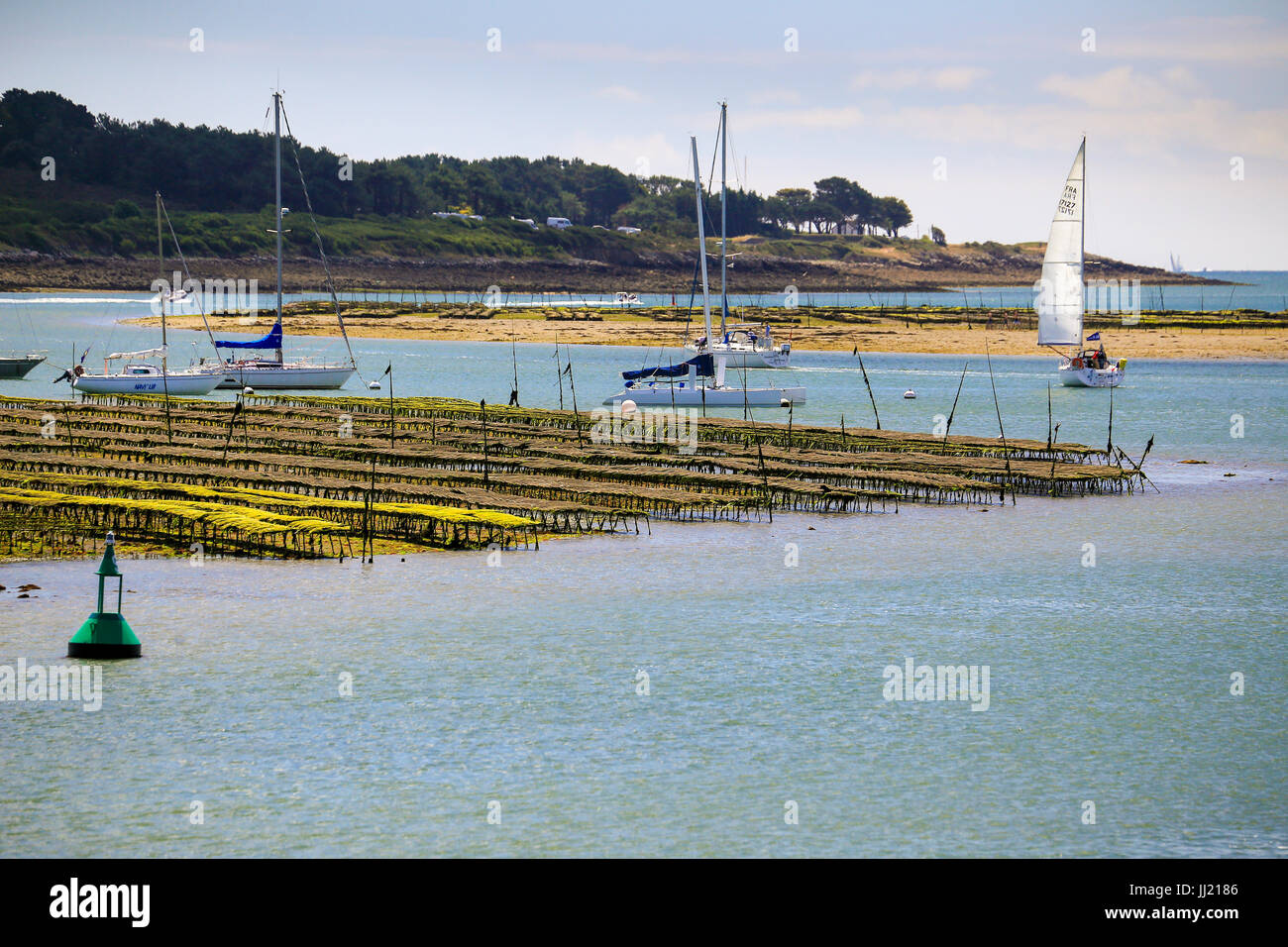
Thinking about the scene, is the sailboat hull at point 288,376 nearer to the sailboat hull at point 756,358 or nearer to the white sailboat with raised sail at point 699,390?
the white sailboat with raised sail at point 699,390

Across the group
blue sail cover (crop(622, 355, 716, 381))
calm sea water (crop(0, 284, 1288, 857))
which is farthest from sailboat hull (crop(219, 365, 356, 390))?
calm sea water (crop(0, 284, 1288, 857))

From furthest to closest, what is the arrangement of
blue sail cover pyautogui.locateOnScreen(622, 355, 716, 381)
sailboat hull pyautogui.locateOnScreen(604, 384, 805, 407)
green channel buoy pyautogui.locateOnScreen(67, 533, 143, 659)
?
blue sail cover pyautogui.locateOnScreen(622, 355, 716, 381) → sailboat hull pyautogui.locateOnScreen(604, 384, 805, 407) → green channel buoy pyautogui.locateOnScreen(67, 533, 143, 659)

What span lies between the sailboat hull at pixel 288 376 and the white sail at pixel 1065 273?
163 feet

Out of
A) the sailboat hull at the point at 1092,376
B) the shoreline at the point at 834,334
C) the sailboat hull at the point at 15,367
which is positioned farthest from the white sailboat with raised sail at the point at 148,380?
the sailboat hull at the point at 1092,376

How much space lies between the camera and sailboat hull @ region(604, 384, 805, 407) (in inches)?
2997

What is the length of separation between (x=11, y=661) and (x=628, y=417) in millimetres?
44046

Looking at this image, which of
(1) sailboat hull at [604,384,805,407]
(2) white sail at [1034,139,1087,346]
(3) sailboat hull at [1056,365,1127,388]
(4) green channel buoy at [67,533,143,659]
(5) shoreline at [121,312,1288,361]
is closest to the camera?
(4) green channel buoy at [67,533,143,659]

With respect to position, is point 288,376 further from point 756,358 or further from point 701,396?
point 756,358

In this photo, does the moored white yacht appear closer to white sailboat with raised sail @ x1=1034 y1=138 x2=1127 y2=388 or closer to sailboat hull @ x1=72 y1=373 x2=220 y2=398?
sailboat hull @ x1=72 y1=373 x2=220 y2=398

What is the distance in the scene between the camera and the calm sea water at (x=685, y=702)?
69.2 feet

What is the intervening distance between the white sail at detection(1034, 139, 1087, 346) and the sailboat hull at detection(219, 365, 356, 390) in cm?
4967

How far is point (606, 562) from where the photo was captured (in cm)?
4050

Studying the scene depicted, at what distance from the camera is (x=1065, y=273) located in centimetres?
10469
